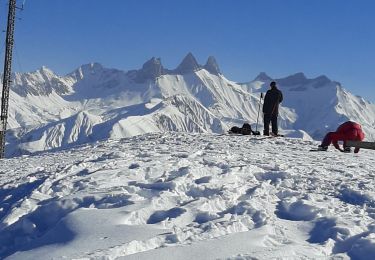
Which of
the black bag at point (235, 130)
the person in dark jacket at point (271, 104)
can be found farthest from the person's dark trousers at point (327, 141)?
the black bag at point (235, 130)

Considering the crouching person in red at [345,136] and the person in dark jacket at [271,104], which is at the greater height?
the person in dark jacket at [271,104]

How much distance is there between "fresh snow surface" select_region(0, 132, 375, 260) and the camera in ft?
24.1

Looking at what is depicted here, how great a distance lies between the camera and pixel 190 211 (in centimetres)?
902

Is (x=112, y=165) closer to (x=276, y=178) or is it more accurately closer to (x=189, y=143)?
(x=276, y=178)

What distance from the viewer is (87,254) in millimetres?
7016

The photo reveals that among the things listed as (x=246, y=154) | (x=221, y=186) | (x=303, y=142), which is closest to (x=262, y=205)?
(x=221, y=186)

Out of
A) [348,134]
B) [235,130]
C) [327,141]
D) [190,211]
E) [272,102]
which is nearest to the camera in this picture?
[190,211]

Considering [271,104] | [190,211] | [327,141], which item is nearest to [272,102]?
[271,104]

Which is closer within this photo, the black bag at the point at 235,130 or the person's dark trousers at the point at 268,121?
the person's dark trousers at the point at 268,121

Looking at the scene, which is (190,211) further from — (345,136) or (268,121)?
(268,121)

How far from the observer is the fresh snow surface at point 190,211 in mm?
7336

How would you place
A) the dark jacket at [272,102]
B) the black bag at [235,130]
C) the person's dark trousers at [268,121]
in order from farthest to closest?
the black bag at [235,130] → the person's dark trousers at [268,121] → the dark jacket at [272,102]

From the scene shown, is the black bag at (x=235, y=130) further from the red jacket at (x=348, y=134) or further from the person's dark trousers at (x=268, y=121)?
the red jacket at (x=348, y=134)

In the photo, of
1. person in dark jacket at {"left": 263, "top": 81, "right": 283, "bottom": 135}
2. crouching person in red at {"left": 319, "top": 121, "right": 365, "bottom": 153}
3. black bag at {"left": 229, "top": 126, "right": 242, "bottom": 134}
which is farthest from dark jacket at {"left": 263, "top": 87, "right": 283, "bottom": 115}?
crouching person in red at {"left": 319, "top": 121, "right": 365, "bottom": 153}
